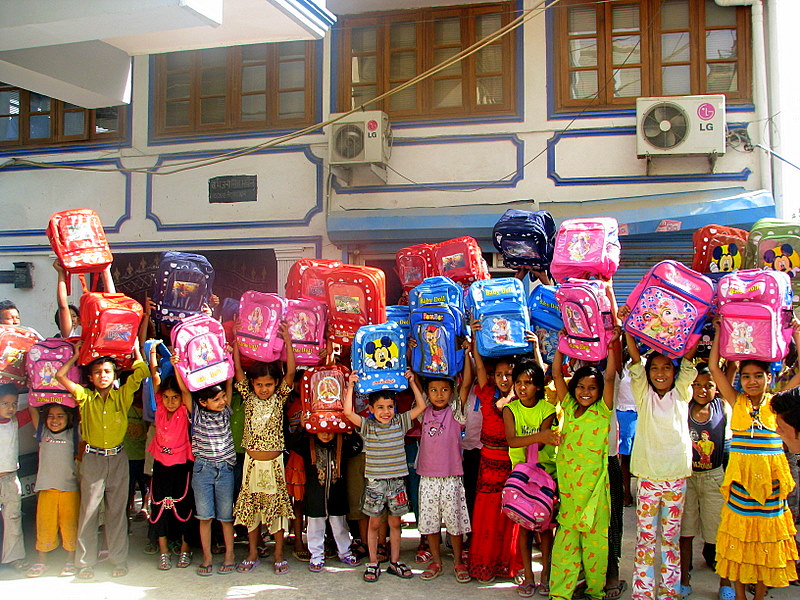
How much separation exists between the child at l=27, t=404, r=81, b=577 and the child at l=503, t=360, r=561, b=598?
121 inches

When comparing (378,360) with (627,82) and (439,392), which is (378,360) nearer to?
(439,392)

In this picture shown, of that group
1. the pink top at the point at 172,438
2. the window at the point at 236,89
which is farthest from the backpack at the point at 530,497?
the window at the point at 236,89

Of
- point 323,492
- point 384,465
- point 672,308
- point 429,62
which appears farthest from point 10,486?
point 429,62

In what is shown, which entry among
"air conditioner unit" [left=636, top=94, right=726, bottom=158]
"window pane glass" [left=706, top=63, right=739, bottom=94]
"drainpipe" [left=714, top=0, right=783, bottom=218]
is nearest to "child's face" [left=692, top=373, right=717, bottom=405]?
"air conditioner unit" [left=636, top=94, right=726, bottom=158]

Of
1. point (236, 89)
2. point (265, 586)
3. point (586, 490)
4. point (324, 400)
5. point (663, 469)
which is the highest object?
point (236, 89)

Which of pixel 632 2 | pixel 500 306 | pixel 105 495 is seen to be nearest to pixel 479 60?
pixel 632 2

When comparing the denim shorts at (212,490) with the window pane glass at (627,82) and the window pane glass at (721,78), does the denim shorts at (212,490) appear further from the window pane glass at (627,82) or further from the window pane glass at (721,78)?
the window pane glass at (721,78)

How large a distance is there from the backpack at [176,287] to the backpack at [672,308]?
306cm

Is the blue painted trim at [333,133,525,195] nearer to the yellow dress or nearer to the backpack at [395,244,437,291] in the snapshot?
the backpack at [395,244,437,291]

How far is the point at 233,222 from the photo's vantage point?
953cm

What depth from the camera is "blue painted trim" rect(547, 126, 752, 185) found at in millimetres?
8352

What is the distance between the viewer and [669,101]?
8.18 meters

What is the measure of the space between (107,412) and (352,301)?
1.88 m

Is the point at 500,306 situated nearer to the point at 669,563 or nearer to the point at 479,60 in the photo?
the point at 669,563
